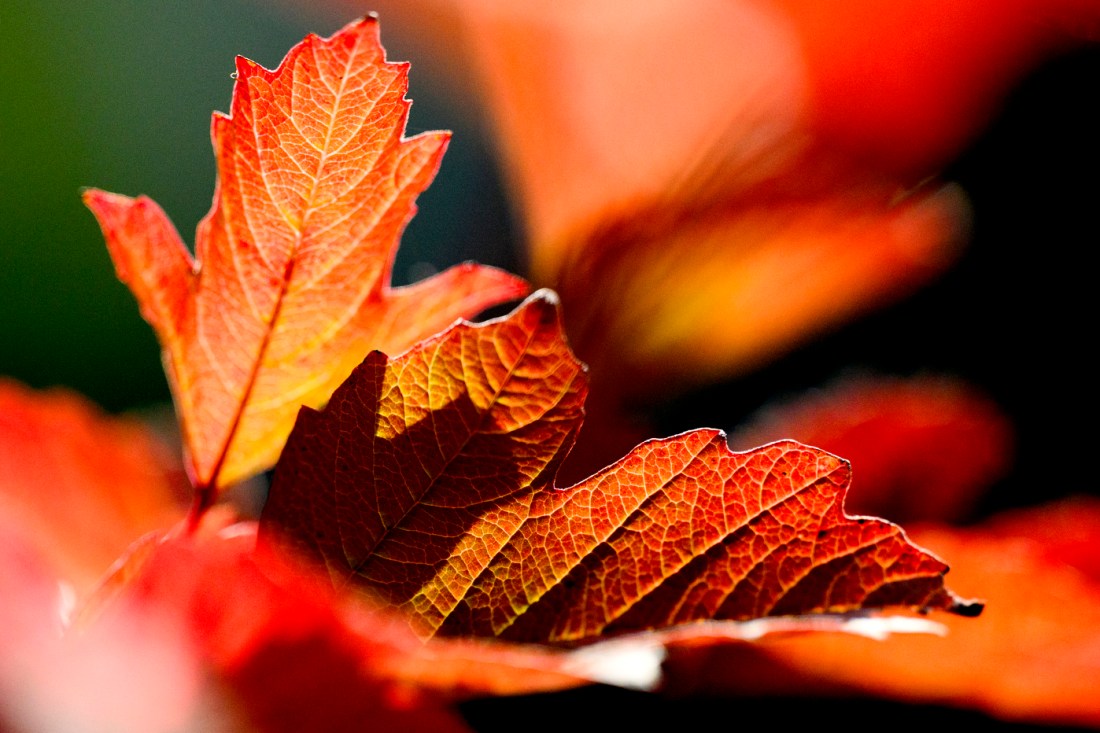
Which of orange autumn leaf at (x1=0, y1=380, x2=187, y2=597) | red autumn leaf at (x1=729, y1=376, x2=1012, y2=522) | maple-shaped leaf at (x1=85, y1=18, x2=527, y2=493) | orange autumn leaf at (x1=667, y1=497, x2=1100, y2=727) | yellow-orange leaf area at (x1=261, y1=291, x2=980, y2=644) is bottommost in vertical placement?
red autumn leaf at (x1=729, y1=376, x2=1012, y2=522)

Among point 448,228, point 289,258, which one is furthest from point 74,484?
point 448,228

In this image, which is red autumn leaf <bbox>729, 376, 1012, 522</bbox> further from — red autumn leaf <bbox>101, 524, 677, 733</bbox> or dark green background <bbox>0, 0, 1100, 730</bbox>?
red autumn leaf <bbox>101, 524, 677, 733</bbox>

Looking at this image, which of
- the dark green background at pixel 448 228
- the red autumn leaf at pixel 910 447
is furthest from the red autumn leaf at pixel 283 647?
the red autumn leaf at pixel 910 447

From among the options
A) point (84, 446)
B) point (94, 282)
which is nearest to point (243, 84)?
point (84, 446)

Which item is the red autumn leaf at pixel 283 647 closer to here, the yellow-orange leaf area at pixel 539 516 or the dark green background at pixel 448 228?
the yellow-orange leaf area at pixel 539 516

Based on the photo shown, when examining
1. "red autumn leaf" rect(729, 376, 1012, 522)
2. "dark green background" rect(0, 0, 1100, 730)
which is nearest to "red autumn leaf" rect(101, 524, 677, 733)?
"dark green background" rect(0, 0, 1100, 730)

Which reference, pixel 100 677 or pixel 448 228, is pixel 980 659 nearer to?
pixel 100 677
